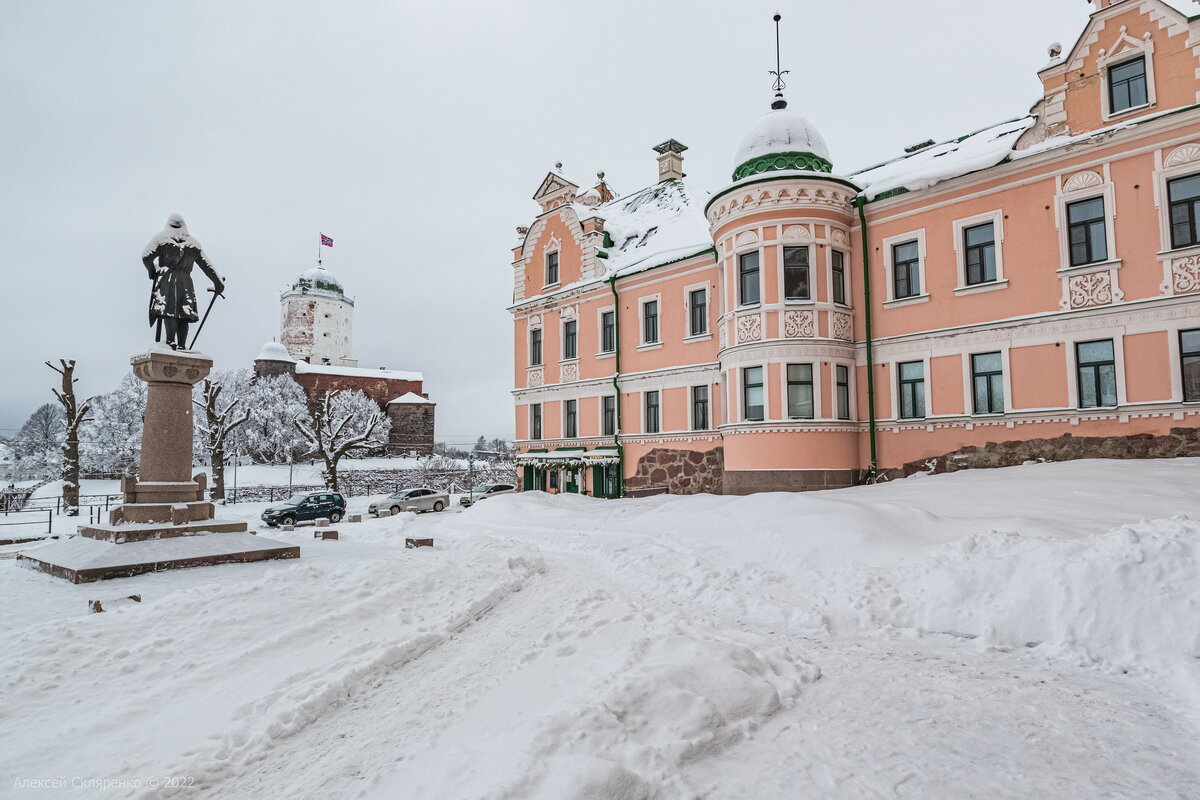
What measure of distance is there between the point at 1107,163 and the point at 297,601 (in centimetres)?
1905

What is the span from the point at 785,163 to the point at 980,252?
5.93 meters

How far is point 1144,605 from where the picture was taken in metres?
6.40

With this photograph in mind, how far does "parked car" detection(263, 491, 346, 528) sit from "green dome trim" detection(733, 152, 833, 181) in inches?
898

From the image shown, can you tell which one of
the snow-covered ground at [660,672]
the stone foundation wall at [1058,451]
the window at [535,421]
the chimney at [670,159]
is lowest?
the snow-covered ground at [660,672]

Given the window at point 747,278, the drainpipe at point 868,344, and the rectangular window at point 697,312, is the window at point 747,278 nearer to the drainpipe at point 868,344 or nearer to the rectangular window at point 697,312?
the drainpipe at point 868,344

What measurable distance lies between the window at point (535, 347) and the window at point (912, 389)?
612 inches

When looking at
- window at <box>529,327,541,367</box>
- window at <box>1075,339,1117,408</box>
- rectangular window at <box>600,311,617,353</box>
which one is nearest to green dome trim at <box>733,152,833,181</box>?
rectangular window at <box>600,311,617,353</box>

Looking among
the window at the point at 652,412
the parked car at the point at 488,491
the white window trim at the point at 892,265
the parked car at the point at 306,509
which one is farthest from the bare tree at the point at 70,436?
the white window trim at the point at 892,265

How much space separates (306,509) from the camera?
97.3 ft

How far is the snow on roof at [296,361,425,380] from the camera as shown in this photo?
222 feet

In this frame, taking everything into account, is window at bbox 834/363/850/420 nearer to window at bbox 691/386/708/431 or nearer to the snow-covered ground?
window at bbox 691/386/708/431

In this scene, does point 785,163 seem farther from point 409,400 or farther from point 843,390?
point 409,400

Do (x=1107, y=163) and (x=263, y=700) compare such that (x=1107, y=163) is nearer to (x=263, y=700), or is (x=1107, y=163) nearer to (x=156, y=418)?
(x=263, y=700)

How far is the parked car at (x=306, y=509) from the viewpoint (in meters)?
28.9
